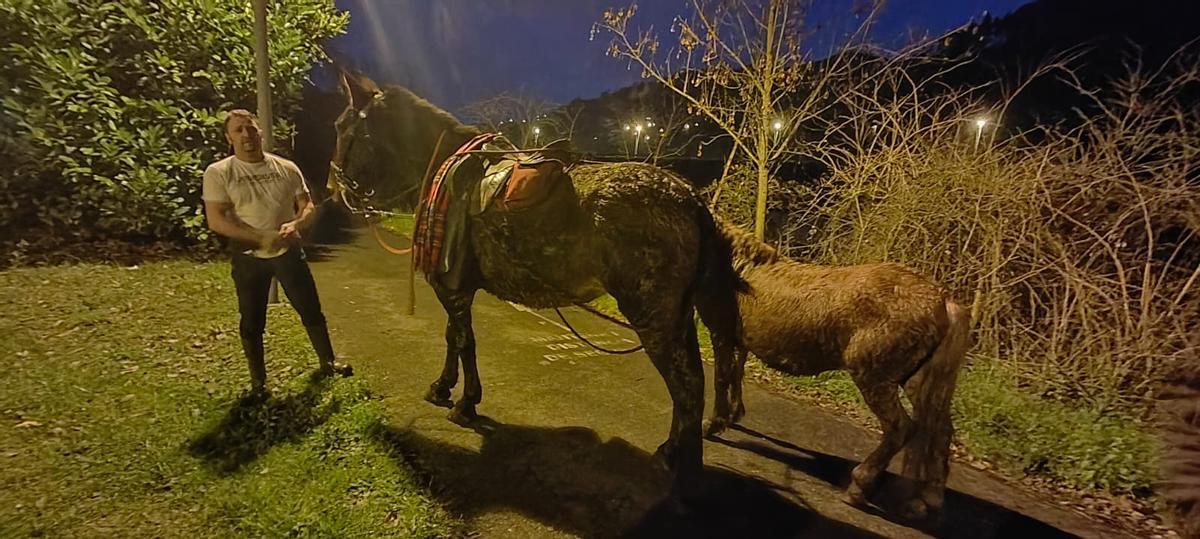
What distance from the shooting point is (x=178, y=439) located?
9.73 ft

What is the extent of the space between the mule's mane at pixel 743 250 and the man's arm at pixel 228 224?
2649 millimetres

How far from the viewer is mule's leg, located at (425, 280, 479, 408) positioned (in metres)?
3.23

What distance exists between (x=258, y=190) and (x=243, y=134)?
31 centimetres

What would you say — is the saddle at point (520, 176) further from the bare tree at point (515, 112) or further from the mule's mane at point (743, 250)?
the bare tree at point (515, 112)

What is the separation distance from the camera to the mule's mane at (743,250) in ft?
10.5

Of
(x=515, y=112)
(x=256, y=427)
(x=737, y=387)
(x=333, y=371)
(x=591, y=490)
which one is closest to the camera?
(x=591, y=490)

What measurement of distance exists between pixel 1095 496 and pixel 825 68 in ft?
14.7

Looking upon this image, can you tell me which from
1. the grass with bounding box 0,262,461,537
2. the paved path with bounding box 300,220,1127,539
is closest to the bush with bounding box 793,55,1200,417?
the paved path with bounding box 300,220,1127,539

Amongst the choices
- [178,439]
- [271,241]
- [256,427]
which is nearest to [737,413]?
[256,427]

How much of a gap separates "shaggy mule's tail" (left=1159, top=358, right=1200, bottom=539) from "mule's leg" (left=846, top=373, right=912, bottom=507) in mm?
956

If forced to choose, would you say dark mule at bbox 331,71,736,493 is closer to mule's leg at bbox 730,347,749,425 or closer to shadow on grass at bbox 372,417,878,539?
shadow on grass at bbox 372,417,878,539

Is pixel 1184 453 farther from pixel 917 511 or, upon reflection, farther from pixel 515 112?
pixel 515 112

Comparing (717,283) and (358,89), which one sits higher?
(358,89)

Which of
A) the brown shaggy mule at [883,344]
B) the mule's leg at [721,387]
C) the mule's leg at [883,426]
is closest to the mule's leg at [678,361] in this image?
the brown shaggy mule at [883,344]
